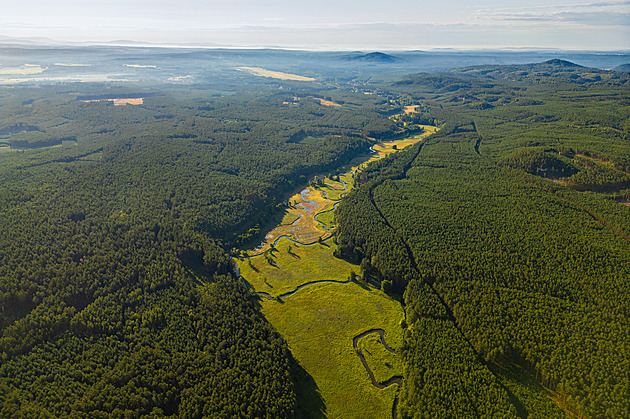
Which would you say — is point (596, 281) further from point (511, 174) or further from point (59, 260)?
point (59, 260)

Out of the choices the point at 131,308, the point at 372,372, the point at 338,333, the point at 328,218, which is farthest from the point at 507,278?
the point at 131,308

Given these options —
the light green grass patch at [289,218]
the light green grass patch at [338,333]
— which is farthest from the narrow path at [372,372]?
the light green grass patch at [289,218]

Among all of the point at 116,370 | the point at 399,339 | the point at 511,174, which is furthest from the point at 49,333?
the point at 511,174

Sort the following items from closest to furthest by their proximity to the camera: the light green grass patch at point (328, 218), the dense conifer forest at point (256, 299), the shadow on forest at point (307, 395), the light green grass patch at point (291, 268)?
the dense conifer forest at point (256, 299) < the shadow on forest at point (307, 395) < the light green grass patch at point (291, 268) < the light green grass patch at point (328, 218)

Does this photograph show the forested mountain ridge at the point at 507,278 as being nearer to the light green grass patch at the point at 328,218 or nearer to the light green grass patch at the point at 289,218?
the light green grass patch at the point at 328,218

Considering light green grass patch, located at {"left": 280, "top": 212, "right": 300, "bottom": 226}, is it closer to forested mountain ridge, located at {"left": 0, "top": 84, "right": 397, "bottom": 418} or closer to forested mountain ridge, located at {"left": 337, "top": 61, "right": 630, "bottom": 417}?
forested mountain ridge, located at {"left": 0, "top": 84, "right": 397, "bottom": 418}

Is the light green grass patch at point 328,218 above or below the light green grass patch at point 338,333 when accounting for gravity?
above
